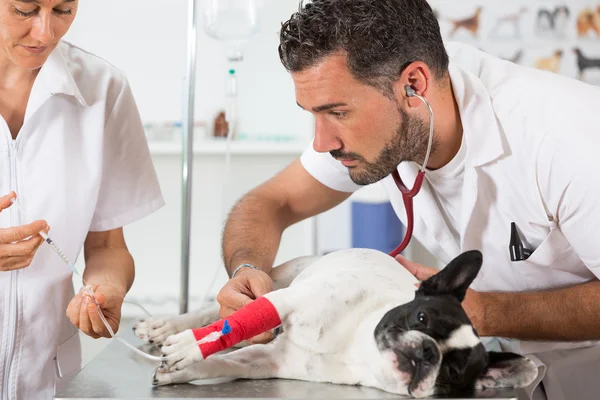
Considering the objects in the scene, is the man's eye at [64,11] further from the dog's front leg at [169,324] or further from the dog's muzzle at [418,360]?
the dog's muzzle at [418,360]

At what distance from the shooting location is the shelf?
374 cm

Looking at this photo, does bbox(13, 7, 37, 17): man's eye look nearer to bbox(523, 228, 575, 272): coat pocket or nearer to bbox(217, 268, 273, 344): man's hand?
bbox(217, 268, 273, 344): man's hand

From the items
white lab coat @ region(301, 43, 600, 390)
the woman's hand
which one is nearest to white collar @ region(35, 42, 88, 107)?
the woman's hand

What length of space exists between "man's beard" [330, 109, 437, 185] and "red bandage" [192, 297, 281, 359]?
16.8 inches

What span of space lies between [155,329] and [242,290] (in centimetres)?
20

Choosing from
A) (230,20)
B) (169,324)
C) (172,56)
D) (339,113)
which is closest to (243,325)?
(169,324)

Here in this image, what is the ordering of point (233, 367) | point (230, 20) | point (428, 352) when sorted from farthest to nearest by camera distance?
1. point (230, 20)
2. point (233, 367)
3. point (428, 352)

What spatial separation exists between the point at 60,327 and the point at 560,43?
327 cm

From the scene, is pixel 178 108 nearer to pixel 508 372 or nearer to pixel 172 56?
pixel 172 56

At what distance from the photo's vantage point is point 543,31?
387 cm

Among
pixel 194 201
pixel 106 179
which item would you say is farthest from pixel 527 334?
pixel 194 201

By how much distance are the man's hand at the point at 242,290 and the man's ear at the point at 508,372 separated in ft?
1.43

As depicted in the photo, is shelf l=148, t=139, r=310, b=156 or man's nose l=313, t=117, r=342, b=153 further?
shelf l=148, t=139, r=310, b=156

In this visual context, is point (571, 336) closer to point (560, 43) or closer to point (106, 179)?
point (106, 179)
